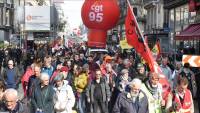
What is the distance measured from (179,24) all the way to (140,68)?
37.6 meters

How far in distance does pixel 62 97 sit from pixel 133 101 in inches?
97.4

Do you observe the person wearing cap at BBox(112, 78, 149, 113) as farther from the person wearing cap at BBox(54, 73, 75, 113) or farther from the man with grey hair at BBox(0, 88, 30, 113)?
the person wearing cap at BBox(54, 73, 75, 113)

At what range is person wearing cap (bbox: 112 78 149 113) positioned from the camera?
9.08m

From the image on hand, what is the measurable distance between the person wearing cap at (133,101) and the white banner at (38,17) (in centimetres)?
4039

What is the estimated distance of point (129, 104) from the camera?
29.8 feet

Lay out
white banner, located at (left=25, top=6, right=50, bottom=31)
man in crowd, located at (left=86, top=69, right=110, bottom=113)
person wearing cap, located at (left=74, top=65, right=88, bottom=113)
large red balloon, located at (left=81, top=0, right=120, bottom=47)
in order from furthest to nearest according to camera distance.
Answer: white banner, located at (left=25, top=6, right=50, bottom=31), large red balloon, located at (left=81, top=0, right=120, bottom=47), person wearing cap, located at (left=74, top=65, right=88, bottom=113), man in crowd, located at (left=86, top=69, right=110, bottom=113)

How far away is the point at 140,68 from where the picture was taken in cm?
1301

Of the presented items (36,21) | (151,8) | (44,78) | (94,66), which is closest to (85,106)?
(94,66)

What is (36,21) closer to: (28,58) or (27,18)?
(27,18)

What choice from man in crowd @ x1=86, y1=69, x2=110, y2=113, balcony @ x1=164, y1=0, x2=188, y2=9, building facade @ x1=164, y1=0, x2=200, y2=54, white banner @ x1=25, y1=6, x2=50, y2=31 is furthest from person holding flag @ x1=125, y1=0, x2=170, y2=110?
white banner @ x1=25, y1=6, x2=50, y2=31

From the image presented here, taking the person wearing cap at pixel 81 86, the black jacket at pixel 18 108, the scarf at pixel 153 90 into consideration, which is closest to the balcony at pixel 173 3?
the person wearing cap at pixel 81 86

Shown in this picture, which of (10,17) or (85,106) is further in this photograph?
(10,17)

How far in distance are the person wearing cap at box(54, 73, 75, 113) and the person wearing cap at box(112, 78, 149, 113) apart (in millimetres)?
2254

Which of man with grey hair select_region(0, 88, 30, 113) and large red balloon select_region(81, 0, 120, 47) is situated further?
large red balloon select_region(81, 0, 120, 47)
